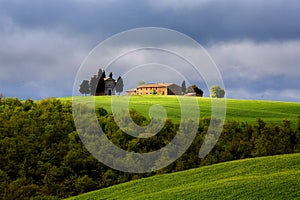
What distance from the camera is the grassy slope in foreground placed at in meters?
17.2

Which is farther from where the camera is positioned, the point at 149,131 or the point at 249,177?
the point at 149,131

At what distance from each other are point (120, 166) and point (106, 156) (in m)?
1.09

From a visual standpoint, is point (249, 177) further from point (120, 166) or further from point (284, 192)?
point (120, 166)

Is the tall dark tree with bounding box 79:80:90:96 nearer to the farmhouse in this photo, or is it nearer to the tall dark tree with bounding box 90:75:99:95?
the tall dark tree with bounding box 90:75:99:95

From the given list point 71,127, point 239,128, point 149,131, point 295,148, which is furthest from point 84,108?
point 295,148

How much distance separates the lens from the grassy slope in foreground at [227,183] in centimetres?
1722

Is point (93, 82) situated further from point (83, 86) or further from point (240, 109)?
point (240, 109)

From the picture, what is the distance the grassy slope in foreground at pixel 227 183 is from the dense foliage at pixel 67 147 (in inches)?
175

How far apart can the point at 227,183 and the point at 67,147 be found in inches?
457

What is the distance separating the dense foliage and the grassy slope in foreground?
4.45 m

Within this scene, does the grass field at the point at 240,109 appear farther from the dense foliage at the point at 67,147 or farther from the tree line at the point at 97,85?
the dense foliage at the point at 67,147

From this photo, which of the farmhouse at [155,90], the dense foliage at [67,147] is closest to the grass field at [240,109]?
the farmhouse at [155,90]

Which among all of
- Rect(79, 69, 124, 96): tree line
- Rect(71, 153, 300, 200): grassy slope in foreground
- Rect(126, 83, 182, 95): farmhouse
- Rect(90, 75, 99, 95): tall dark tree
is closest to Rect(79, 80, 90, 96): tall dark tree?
Rect(79, 69, 124, 96): tree line

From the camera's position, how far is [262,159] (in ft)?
73.0
